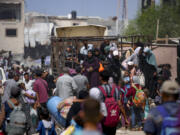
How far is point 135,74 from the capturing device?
38.7ft

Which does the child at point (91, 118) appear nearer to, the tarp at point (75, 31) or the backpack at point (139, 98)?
the backpack at point (139, 98)

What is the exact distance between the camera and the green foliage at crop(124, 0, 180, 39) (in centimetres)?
3466

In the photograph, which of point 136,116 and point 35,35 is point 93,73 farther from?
point 35,35

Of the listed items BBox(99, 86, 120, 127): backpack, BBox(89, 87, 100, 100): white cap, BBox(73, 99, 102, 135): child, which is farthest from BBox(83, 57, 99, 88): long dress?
BBox(73, 99, 102, 135): child

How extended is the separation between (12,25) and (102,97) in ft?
176

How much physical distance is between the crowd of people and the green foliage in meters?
21.5

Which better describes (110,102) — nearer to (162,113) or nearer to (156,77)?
(162,113)

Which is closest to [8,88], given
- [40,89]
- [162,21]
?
[40,89]


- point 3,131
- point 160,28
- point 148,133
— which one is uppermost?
point 160,28

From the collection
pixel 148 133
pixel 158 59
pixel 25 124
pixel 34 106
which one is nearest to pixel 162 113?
pixel 148 133

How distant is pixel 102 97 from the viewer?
622cm

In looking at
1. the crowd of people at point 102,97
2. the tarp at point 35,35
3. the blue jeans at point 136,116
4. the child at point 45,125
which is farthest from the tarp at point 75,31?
the tarp at point 35,35

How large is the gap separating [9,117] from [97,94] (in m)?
1.64

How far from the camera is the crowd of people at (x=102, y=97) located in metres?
4.34
